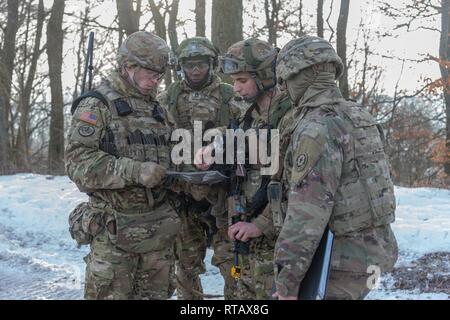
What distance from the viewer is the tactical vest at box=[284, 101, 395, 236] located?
2.65m

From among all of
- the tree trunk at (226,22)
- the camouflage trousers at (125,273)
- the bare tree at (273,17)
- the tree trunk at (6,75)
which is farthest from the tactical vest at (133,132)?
the bare tree at (273,17)

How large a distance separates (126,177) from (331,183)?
4.70ft

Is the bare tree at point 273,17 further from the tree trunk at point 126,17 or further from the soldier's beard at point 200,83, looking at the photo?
the soldier's beard at point 200,83

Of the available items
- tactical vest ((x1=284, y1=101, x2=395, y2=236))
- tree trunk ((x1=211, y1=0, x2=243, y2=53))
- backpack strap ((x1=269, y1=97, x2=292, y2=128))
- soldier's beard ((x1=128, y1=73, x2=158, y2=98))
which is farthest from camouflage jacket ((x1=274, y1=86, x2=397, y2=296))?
tree trunk ((x1=211, y1=0, x2=243, y2=53))

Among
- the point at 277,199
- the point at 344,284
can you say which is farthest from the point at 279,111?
the point at 344,284

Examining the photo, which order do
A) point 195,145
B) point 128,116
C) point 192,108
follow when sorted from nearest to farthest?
1. point 128,116
2. point 195,145
3. point 192,108

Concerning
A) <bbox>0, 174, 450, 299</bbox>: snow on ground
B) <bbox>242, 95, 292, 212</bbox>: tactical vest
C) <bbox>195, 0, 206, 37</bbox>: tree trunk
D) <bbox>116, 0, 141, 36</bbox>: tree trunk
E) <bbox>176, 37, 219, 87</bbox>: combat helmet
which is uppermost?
<bbox>195, 0, 206, 37</bbox>: tree trunk

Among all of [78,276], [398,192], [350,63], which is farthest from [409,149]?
[78,276]

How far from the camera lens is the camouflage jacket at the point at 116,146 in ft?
11.6

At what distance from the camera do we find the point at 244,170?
12.4ft

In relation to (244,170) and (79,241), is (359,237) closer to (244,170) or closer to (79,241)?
(244,170)

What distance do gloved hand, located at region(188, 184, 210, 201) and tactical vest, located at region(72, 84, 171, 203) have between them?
9.2 inches

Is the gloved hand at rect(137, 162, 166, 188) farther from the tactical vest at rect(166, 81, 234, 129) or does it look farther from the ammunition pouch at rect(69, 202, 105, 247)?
the tactical vest at rect(166, 81, 234, 129)

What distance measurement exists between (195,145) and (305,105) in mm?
1633
